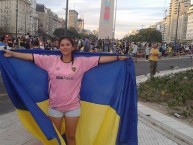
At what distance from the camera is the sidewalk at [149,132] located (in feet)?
20.2

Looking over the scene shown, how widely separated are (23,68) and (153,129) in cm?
294

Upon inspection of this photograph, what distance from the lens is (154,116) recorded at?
27.2 ft

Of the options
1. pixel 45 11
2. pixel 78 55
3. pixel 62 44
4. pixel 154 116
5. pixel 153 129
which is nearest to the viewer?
pixel 62 44

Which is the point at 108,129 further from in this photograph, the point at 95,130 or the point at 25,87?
the point at 25,87

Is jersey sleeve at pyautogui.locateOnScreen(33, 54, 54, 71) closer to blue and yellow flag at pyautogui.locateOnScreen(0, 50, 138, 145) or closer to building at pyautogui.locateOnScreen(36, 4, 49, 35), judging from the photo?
blue and yellow flag at pyautogui.locateOnScreen(0, 50, 138, 145)

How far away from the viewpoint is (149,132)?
22.3ft

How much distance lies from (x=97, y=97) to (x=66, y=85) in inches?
27.5

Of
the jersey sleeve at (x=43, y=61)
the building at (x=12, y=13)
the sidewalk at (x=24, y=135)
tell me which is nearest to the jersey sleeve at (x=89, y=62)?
the jersey sleeve at (x=43, y=61)

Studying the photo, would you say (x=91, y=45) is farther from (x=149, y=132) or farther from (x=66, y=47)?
(x=66, y=47)

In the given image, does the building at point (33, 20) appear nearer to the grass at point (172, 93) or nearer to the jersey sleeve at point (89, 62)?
the grass at point (172, 93)

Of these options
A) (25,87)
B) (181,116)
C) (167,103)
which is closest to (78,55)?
(25,87)

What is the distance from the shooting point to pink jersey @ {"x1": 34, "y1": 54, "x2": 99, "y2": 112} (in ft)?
15.1

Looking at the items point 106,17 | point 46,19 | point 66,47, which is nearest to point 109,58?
point 66,47

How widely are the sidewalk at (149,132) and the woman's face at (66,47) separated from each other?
1.82 meters
